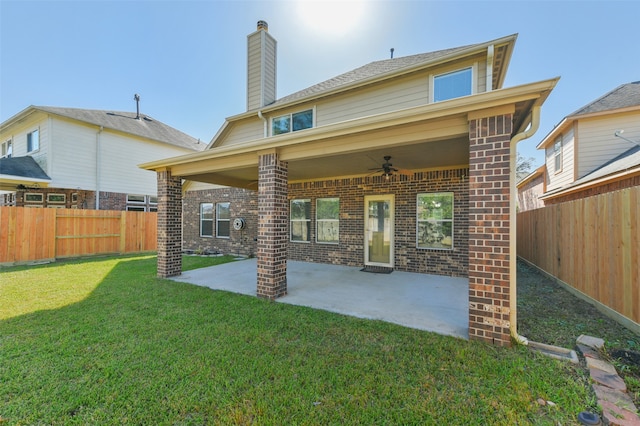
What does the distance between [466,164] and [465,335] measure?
4600 millimetres

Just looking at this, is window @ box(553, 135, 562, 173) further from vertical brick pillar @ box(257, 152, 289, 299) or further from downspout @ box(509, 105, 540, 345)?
vertical brick pillar @ box(257, 152, 289, 299)

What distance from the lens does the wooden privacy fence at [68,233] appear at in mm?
8258

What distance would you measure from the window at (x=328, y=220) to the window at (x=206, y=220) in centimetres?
532

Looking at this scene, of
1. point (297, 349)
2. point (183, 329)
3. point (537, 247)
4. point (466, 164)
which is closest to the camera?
point (297, 349)

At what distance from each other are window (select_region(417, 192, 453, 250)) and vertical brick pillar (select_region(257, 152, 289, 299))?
13.6ft

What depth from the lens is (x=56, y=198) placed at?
1241cm

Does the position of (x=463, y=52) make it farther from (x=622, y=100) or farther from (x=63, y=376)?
(x=63, y=376)

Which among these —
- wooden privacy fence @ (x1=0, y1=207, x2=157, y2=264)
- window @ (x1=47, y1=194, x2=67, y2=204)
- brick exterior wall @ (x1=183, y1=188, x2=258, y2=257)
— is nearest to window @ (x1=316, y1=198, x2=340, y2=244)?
brick exterior wall @ (x1=183, y1=188, x2=258, y2=257)

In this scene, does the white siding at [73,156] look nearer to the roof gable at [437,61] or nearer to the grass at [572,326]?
the roof gable at [437,61]

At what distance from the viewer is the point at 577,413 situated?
6.79ft

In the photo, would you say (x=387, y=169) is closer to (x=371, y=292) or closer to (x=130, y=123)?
(x=371, y=292)

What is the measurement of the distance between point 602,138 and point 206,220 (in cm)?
1472

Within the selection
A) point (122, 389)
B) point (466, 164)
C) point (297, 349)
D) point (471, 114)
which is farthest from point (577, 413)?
point (466, 164)

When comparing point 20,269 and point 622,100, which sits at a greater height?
point 622,100
